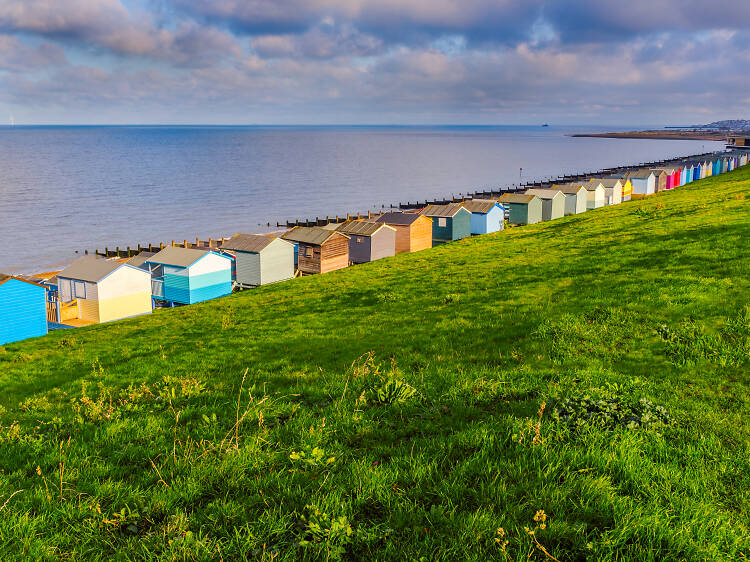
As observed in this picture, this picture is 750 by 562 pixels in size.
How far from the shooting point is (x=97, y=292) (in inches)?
1486

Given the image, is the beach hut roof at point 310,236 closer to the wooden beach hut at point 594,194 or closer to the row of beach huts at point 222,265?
the row of beach huts at point 222,265

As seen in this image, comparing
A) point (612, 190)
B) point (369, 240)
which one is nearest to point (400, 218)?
point (369, 240)

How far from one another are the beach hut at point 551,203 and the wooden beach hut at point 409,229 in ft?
56.3

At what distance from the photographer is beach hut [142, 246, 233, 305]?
4156cm

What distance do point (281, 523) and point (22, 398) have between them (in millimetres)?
11699

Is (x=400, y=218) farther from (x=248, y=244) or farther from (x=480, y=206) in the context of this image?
(x=248, y=244)

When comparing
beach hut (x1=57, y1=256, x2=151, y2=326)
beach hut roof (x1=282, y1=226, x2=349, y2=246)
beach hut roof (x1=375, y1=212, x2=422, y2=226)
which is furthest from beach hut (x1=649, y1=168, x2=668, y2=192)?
beach hut (x1=57, y1=256, x2=151, y2=326)

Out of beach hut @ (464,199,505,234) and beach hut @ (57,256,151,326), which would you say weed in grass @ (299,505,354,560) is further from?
beach hut @ (464,199,505,234)

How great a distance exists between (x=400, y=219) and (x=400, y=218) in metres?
0.20

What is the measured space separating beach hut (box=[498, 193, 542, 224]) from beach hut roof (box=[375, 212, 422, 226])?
14125mm

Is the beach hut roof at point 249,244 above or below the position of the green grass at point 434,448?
below

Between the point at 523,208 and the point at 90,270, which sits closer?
the point at 90,270

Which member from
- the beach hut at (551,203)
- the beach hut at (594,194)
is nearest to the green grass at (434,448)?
the beach hut at (551,203)

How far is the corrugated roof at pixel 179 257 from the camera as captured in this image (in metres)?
41.6
